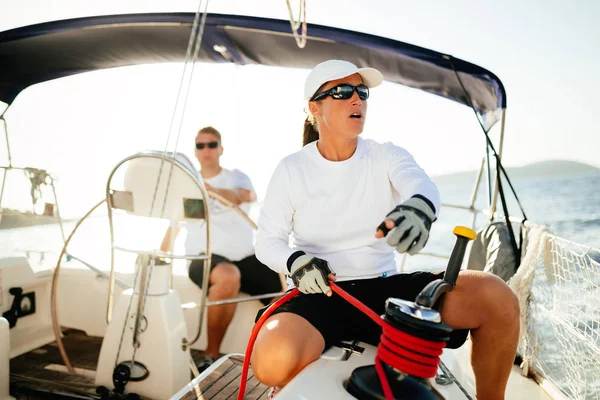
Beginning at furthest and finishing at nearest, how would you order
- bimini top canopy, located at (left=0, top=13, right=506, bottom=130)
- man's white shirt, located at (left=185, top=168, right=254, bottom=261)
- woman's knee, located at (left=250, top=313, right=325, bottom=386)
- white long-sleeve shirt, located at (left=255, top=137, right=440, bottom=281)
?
man's white shirt, located at (left=185, top=168, right=254, bottom=261)
bimini top canopy, located at (left=0, top=13, right=506, bottom=130)
white long-sleeve shirt, located at (left=255, top=137, right=440, bottom=281)
woman's knee, located at (left=250, top=313, right=325, bottom=386)

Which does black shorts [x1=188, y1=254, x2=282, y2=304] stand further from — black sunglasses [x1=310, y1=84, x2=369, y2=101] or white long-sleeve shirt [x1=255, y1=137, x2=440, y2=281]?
black sunglasses [x1=310, y1=84, x2=369, y2=101]

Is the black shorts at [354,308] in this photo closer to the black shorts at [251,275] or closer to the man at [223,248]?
the man at [223,248]

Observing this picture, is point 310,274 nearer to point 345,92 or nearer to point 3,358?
point 345,92

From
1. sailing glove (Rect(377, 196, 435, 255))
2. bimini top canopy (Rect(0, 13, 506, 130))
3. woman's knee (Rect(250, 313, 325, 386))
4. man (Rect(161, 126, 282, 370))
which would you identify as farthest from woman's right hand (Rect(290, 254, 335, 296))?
bimini top canopy (Rect(0, 13, 506, 130))

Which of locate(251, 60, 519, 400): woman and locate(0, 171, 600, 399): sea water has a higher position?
locate(251, 60, 519, 400): woman

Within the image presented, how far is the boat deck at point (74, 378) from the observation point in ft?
6.66

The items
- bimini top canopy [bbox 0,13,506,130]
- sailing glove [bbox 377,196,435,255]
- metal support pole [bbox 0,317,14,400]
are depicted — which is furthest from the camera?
bimini top canopy [bbox 0,13,506,130]

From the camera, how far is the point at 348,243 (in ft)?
4.88

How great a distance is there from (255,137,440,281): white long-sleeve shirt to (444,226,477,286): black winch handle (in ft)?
1.41

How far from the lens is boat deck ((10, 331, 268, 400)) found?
6.66 ft

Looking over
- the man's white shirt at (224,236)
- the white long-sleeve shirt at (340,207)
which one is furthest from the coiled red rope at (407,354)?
the man's white shirt at (224,236)

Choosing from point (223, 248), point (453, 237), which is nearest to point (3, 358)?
point (223, 248)

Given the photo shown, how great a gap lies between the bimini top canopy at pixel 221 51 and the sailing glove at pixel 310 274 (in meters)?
1.90

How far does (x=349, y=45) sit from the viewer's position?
2738 millimetres
